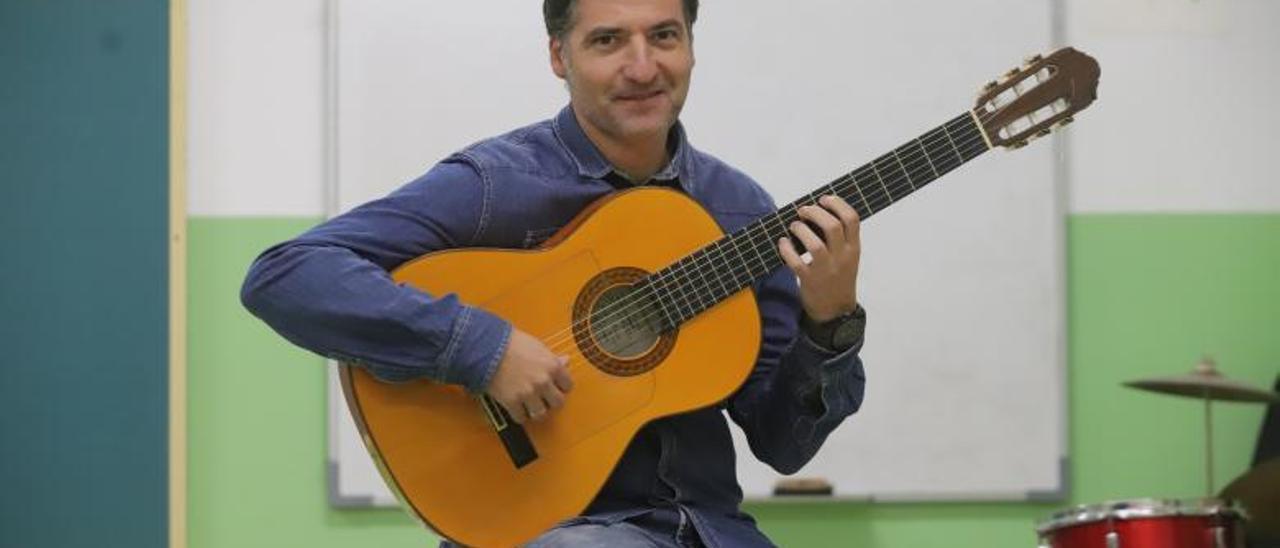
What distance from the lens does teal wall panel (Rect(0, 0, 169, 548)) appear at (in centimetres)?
410

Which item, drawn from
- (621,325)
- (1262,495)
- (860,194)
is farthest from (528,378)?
(1262,495)

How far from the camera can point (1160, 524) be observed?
3475 millimetres

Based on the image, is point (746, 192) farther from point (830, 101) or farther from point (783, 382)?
point (830, 101)

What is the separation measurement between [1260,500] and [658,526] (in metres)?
1.92

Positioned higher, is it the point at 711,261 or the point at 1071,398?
the point at 711,261

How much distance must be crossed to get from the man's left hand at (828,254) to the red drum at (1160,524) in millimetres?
1239

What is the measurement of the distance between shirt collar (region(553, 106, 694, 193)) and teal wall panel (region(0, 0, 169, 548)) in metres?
1.74

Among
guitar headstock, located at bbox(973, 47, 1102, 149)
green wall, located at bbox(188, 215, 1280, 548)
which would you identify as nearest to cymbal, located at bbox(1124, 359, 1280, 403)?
green wall, located at bbox(188, 215, 1280, 548)

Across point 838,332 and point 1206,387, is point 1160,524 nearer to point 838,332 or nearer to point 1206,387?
point 1206,387

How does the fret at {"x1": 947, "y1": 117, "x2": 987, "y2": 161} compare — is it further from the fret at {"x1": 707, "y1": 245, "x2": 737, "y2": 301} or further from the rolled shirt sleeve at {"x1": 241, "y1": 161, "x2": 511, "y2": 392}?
the rolled shirt sleeve at {"x1": 241, "y1": 161, "x2": 511, "y2": 392}

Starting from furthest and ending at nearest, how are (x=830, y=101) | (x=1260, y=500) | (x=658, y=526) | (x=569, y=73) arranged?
(x=830, y=101) < (x=1260, y=500) < (x=569, y=73) < (x=658, y=526)

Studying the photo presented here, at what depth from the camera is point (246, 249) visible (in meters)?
4.14

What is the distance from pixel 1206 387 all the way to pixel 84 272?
8.04ft

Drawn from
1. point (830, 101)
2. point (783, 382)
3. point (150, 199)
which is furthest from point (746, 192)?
point (150, 199)
